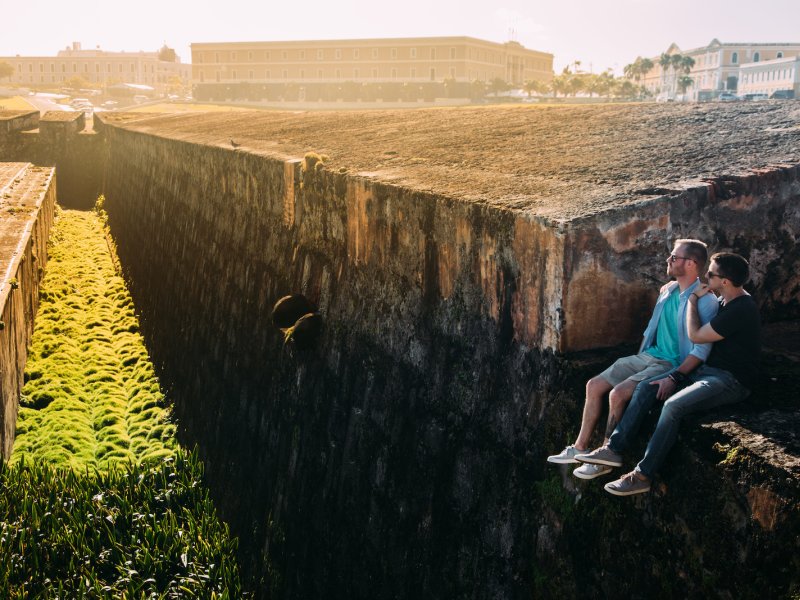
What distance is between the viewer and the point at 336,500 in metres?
4.17

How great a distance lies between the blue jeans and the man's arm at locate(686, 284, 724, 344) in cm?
9

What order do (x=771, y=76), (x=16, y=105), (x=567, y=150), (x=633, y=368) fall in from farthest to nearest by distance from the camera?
(x=771, y=76) → (x=16, y=105) → (x=567, y=150) → (x=633, y=368)

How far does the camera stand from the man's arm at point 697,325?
102 inches

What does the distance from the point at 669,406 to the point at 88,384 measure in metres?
8.32

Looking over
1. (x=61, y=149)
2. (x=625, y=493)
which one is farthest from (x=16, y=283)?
(x=61, y=149)

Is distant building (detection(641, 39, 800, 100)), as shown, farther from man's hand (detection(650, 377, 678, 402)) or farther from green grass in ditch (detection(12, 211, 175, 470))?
man's hand (detection(650, 377, 678, 402))

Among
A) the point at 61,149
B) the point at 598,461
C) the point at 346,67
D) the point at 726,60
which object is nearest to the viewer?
the point at 598,461

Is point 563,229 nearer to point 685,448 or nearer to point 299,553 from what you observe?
point 685,448

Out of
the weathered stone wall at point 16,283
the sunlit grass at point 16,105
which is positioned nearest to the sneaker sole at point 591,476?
the weathered stone wall at point 16,283

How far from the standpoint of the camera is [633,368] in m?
2.69

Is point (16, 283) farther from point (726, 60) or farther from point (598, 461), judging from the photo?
point (726, 60)

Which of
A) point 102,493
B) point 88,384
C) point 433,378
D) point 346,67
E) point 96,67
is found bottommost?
point 88,384

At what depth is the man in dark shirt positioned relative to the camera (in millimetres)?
2369

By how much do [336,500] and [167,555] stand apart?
1873 mm
